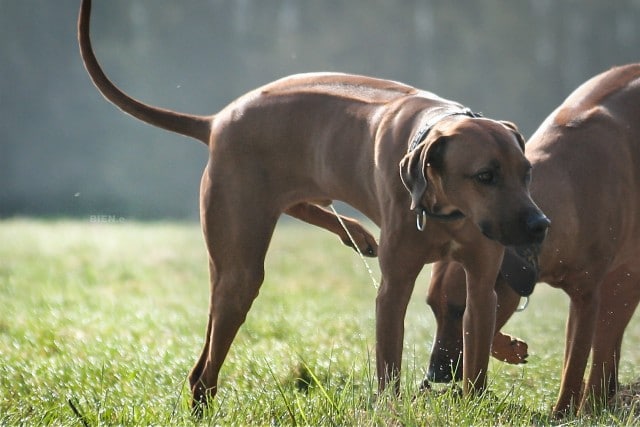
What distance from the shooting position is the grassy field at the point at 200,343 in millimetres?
3564

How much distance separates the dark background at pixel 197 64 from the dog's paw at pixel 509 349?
34.7ft

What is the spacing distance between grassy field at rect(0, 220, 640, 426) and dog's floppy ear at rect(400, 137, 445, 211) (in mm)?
540

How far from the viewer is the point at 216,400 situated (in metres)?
3.86

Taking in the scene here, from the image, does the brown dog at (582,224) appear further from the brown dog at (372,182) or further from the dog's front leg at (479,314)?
the brown dog at (372,182)

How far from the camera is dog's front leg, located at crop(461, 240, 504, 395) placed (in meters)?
3.63

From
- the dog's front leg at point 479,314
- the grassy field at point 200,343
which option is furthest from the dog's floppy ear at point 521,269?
the grassy field at point 200,343

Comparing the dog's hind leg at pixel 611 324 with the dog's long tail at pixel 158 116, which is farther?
the dog's hind leg at pixel 611 324

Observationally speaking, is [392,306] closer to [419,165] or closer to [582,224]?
[419,165]

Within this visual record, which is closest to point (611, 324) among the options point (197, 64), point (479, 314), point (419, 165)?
point (479, 314)

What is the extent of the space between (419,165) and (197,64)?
46.0 ft

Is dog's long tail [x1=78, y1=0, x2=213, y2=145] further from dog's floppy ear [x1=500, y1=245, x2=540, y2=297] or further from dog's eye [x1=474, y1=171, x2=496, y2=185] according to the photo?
dog's eye [x1=474, y1=171, x2=496, y2=185]

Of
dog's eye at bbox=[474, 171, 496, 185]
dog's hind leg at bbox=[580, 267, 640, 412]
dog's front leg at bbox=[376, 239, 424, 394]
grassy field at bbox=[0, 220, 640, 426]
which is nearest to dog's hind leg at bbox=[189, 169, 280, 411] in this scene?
grassy field at bbox=[0, 220, 640, 426]

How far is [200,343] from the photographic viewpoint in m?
5.68

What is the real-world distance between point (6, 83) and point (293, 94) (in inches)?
489
